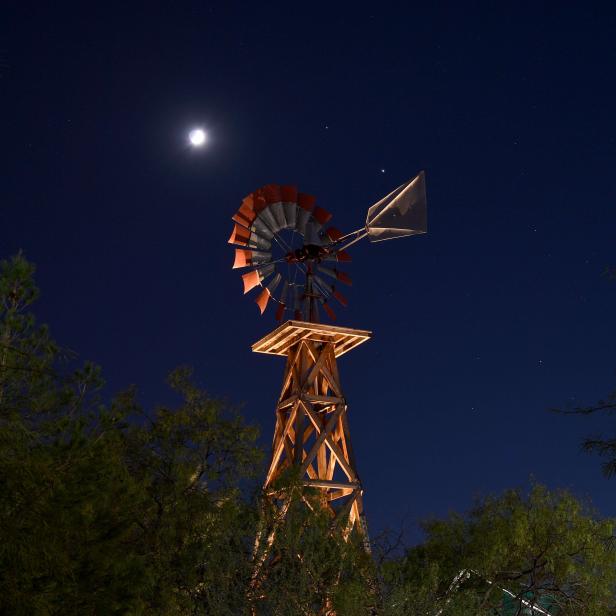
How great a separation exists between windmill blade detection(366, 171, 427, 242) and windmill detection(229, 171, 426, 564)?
3cm

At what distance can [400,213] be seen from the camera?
2406 cm

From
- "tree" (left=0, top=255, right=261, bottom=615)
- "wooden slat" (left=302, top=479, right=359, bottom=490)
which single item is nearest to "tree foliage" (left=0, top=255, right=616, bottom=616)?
"tree" (left=0, top=255, right=261, bottom=615)

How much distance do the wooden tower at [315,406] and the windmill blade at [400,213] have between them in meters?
2.98

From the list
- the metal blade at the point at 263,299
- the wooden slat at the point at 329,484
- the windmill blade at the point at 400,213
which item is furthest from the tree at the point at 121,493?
the windmill blade at the point at 400,213

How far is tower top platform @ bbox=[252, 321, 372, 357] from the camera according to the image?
2264 centimetres

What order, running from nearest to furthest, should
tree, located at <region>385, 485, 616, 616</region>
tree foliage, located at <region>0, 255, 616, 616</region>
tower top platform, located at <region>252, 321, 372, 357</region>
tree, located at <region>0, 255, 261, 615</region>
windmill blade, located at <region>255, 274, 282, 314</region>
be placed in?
tree, located at <region>0, 255, 261, 615</region>
tree foliage, located at <region>0, 255, 616, 616</region>
tree, located at <region>385, 485, 616, 616</region>
tower top platform, located at <region>252, 321, 372, 357</region>
windmill blade, located at <region>255, 274, 282, 314</region>

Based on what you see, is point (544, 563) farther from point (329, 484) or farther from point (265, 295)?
point (265, 295)

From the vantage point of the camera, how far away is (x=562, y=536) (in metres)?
16.9

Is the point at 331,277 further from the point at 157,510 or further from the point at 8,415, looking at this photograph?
the point at 8,415

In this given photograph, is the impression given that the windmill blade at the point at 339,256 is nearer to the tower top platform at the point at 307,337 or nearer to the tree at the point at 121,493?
the tower top platform at the point at 307,337

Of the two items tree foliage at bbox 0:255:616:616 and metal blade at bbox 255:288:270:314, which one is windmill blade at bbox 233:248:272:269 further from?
tree foliage at bbox 0:255:616:616

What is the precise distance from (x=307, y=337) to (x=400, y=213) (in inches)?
175

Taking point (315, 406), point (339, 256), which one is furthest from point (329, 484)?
point (339, 256)

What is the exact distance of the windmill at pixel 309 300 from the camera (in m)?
22.2
